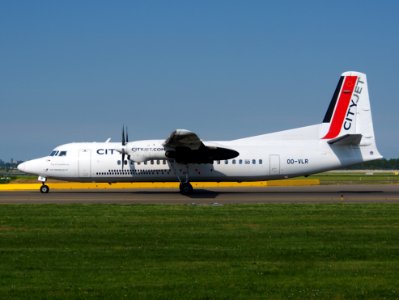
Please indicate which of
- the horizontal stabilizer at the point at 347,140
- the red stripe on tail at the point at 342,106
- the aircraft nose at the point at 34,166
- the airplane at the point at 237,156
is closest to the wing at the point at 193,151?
the airplane at the point at 237,156

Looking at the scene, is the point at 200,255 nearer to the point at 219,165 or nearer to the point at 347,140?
the point at 219,165

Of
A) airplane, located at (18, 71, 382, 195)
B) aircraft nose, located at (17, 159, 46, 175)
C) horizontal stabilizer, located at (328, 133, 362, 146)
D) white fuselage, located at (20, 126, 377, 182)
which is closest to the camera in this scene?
horizontal stabilizer, located at (328, 133, 362, 146)

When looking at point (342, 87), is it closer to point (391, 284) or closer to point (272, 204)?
point (272, 204)

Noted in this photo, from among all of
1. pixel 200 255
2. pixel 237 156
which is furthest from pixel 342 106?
pixel 200 255

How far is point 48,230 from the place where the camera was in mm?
17875

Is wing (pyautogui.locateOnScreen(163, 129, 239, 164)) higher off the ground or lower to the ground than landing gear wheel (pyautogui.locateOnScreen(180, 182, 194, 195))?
higher

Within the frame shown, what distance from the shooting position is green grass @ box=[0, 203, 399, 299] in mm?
10023

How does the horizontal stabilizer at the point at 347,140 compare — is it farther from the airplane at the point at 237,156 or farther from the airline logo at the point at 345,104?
the airline logo at the point at 345,104

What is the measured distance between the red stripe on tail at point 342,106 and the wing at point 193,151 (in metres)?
6.55

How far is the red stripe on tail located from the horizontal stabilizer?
1426 millimetres

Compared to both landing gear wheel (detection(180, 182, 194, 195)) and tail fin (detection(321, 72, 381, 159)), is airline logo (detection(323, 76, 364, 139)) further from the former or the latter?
landing gear wheel (detection(180, 182, 194, 195))

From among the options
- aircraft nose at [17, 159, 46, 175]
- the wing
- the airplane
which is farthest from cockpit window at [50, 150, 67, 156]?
the wing

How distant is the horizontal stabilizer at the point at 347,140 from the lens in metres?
33.5

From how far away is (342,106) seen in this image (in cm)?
3591
